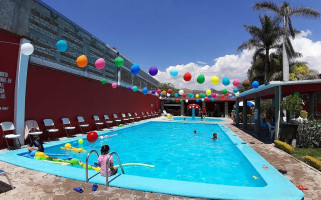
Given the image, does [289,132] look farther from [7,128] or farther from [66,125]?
[7,128]

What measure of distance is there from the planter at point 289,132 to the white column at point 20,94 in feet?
35.3

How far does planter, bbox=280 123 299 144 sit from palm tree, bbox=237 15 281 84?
1180cm

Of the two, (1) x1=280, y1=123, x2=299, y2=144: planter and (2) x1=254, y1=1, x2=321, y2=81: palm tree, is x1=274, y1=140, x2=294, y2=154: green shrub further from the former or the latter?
(2) x1=254, y1=1, x2=321, y2=81: palm tree

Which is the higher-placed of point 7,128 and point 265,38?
point 265,38

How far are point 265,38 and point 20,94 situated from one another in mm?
20461

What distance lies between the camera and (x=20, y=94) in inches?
304

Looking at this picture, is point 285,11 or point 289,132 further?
point 285,11

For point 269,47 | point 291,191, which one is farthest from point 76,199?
point 269,47

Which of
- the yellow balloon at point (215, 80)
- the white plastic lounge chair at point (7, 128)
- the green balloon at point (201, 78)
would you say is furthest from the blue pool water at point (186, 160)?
the green balloon at point (201, 78)

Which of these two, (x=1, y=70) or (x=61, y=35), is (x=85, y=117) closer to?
(x=61, y=35)

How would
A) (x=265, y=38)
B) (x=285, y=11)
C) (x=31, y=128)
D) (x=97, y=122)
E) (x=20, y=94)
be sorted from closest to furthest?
1. (x=20, y=94)
2. (x=31, y=128)
3. (x=97, y=122)
4. (x=285, y=11)
5. (x=265, y=38)

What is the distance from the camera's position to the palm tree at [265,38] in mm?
19031

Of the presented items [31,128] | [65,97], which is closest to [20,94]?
[31,128]

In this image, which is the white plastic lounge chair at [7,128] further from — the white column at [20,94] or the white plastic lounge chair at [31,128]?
the white plastic lounge chair at [31,128]
